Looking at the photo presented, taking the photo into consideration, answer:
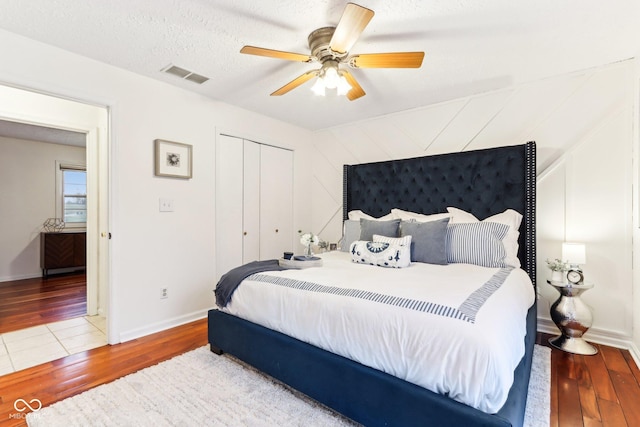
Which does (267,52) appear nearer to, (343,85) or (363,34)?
(343,85)

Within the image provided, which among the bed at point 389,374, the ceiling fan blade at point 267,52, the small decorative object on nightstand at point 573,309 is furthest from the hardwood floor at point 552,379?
the ceiling fan blade at point 267,52

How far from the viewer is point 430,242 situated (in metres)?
2.66

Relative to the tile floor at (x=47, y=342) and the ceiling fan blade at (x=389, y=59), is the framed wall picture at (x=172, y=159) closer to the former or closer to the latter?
the tile floor at (x=47, y=342)

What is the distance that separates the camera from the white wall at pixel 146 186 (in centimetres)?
233

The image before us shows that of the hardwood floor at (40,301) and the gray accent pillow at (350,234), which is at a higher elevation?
the gray accent pillow at (350,234)

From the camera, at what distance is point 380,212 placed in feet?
A: 12.2

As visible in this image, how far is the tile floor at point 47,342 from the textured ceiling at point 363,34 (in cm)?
238

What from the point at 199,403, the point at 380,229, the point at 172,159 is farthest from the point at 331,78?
the point at 199,403

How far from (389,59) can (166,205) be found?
7.81 feet

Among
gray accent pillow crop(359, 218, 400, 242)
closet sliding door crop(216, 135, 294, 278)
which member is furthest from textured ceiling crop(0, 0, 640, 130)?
gray accent pillow crop(359, 218, 400, 242)

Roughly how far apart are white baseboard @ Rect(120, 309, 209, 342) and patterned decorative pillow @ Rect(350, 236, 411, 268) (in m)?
1.83

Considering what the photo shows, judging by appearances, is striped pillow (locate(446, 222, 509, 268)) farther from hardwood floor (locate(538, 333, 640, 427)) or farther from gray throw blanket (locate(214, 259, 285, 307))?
gray throw blanket (locate(214, 259, 285, 307))

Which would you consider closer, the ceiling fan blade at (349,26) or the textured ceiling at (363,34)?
the ceiling fan blade at (349,26)

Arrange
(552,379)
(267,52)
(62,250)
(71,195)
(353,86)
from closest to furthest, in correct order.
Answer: (267,52) → (552,379) → (353,86) → (62,250) → (71,195)
